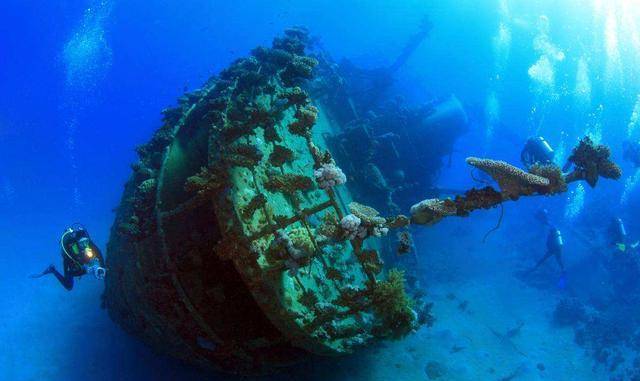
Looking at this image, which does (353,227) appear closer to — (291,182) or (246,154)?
(291,182)

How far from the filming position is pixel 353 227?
3900 mm

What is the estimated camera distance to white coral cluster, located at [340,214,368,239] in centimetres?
389

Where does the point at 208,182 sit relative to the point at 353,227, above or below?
above

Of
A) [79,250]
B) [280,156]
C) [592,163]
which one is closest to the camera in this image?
[592,163]

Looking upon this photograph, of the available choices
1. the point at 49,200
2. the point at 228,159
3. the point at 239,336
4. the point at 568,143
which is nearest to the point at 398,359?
the point at 239,336

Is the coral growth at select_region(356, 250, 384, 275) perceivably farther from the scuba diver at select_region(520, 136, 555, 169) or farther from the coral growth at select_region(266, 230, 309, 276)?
the scuba diver at select_region(520, 136, 555, 169)

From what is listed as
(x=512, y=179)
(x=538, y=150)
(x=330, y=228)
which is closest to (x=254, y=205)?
(x=330, y=228)

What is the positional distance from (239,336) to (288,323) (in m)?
1.69

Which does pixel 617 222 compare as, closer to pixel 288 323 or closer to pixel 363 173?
pixel 363 173

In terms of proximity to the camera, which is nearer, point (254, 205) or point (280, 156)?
point (254, 205)

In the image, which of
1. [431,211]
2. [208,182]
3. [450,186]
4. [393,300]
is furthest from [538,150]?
[450,186]

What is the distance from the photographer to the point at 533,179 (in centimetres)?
351

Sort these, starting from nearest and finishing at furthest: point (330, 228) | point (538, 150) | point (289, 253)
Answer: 1. point (330, 228)
2. point (289, 253)
3. point (538, 150)

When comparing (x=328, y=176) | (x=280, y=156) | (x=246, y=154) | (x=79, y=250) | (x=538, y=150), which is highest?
(x=538, y=150)
